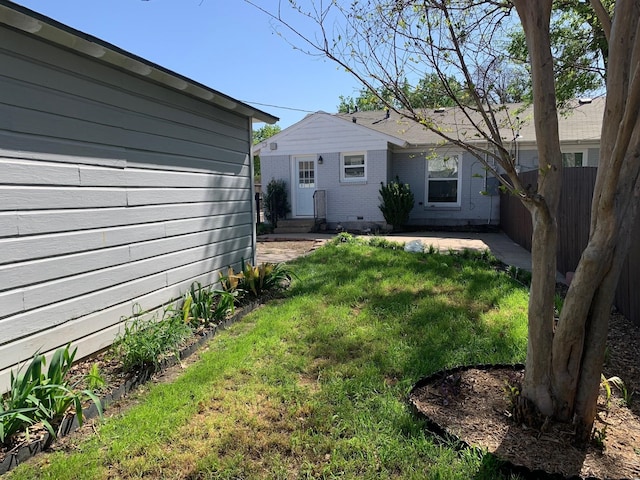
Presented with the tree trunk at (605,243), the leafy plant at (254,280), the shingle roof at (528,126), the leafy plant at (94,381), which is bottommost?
the leafy plant at (94,381)

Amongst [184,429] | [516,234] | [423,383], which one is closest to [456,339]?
[423,383]

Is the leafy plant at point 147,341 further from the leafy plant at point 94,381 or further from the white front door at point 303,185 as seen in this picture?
the white front door at point 303,185

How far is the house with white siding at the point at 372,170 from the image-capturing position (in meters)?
13.0

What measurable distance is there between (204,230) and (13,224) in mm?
2473

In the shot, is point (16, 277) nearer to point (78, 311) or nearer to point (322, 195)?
point (78, 311)

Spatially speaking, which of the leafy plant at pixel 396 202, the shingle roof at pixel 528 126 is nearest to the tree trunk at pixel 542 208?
the shingle roof at pixel 528 126

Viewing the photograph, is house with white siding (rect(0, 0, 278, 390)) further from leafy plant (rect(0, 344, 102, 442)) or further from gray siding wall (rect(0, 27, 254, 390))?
leafy plant (rect(0, 344, 102, 442))

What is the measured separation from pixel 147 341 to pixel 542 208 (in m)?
3.04

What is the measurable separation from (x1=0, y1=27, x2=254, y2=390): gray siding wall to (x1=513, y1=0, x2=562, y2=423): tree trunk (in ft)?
10.5

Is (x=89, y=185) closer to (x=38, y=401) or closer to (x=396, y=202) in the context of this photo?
(x=38, y=401)

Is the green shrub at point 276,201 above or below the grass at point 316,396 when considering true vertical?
above

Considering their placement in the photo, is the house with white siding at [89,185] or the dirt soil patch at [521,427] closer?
the dirt soil patch at [521,427]

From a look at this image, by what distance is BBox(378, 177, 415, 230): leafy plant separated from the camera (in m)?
12.6

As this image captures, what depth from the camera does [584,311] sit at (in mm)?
2182
